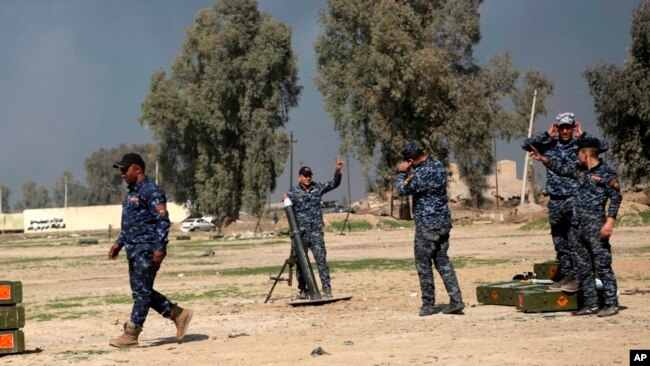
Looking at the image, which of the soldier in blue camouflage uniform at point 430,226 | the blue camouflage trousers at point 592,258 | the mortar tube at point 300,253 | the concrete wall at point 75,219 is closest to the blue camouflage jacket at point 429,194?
the soldier in blue camouflage uniform at point 430,226

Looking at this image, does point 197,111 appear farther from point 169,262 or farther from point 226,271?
point 226,271

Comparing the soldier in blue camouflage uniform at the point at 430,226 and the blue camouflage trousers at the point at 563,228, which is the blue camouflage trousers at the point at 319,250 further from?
the blue camouflage trousers at the point at 563,228

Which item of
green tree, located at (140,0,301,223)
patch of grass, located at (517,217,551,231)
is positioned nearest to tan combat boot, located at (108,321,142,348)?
patch of grass, located at (517,217,551,231)

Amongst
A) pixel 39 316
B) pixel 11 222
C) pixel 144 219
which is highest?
pixel 11 222

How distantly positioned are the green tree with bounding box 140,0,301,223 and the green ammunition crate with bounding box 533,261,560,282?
66113 millimetres

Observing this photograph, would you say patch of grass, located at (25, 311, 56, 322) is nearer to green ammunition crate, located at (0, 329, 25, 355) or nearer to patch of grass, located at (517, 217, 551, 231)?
green ammunition crate, located at (0, 329, 25, 355)

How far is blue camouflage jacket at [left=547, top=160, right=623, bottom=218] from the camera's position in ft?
39.9

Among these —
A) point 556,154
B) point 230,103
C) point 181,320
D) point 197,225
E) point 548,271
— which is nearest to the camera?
point 181,320

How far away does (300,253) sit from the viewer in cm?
1597

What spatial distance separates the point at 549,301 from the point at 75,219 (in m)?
117

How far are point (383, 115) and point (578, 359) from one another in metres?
57.9

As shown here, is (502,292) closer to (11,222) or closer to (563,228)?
(563,228)

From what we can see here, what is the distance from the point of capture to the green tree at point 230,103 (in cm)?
→ 8125

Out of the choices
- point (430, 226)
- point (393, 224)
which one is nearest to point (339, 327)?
point (430, 226)
